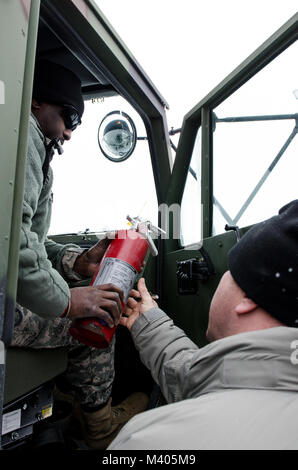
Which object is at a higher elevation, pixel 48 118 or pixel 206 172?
pixel 48 118

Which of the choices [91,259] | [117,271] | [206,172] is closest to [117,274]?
[117,271]

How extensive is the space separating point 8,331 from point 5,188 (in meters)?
0.39

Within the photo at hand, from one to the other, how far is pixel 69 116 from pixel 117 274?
35.3 inches

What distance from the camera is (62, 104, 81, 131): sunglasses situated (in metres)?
1.92

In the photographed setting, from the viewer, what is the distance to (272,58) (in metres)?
1.90

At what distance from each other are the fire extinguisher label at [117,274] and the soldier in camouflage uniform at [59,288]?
4 cm

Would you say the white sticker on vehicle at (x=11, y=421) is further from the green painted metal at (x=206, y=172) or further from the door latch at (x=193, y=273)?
the green painted metal at (x=206, y=172)

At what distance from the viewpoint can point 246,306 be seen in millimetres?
1016

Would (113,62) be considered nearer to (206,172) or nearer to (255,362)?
(206,172)

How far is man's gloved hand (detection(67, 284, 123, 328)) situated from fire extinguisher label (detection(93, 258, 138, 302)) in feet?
0.14

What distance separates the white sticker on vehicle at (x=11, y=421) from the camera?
154 centimetres

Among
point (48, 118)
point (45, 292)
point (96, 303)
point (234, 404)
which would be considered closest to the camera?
point (234, 404)

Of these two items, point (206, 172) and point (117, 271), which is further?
point (206, 172)

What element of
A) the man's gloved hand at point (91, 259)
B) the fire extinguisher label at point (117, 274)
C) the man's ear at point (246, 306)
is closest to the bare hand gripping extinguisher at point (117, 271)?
the fire extinguisher label at point (117, 274)
